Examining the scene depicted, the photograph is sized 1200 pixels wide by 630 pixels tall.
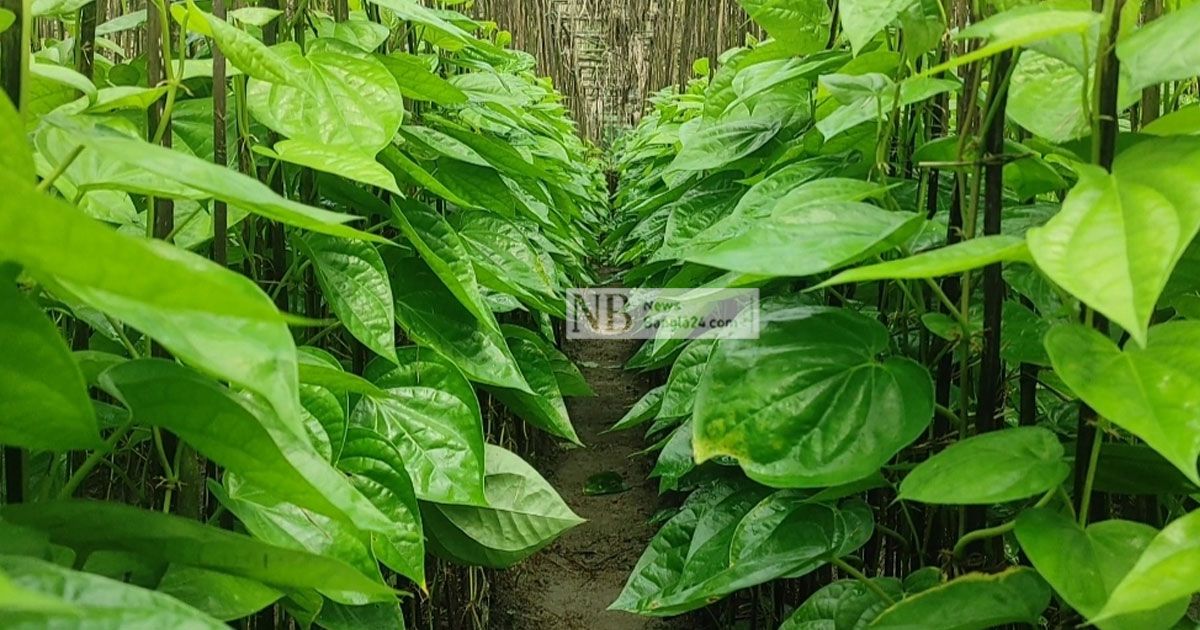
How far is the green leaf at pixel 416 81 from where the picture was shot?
3.70 ft

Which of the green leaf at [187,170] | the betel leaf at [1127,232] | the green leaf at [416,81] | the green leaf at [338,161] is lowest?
the betel leaf at [1127,232]

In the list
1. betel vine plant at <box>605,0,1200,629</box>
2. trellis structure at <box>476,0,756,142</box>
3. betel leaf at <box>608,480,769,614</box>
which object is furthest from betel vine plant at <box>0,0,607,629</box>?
trellis structure at <box>476,0,756,142</box>

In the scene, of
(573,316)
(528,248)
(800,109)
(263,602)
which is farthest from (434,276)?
(573,316)

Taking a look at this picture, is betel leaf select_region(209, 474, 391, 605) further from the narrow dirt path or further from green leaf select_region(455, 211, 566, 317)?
the narrow dirt path

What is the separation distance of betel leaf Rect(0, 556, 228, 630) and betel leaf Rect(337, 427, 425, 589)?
453 mm

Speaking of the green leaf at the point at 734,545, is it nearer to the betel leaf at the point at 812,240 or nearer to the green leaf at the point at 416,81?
the betel leaf at the point at 812,240

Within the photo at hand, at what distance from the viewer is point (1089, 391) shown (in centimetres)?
50

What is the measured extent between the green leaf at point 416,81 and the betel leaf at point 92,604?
85cm

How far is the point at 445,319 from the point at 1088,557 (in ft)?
2.57

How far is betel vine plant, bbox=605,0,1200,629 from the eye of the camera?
19.4 inches

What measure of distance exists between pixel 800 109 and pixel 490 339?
1.62ft

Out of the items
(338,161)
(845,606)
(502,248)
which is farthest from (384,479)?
(502,248)

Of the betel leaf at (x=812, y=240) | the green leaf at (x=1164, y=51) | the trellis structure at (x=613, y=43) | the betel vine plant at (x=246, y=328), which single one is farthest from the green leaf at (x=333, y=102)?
the trellis structure at (x=613, y=43)

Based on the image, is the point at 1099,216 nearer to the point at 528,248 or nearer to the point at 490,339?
the point at 490,339
